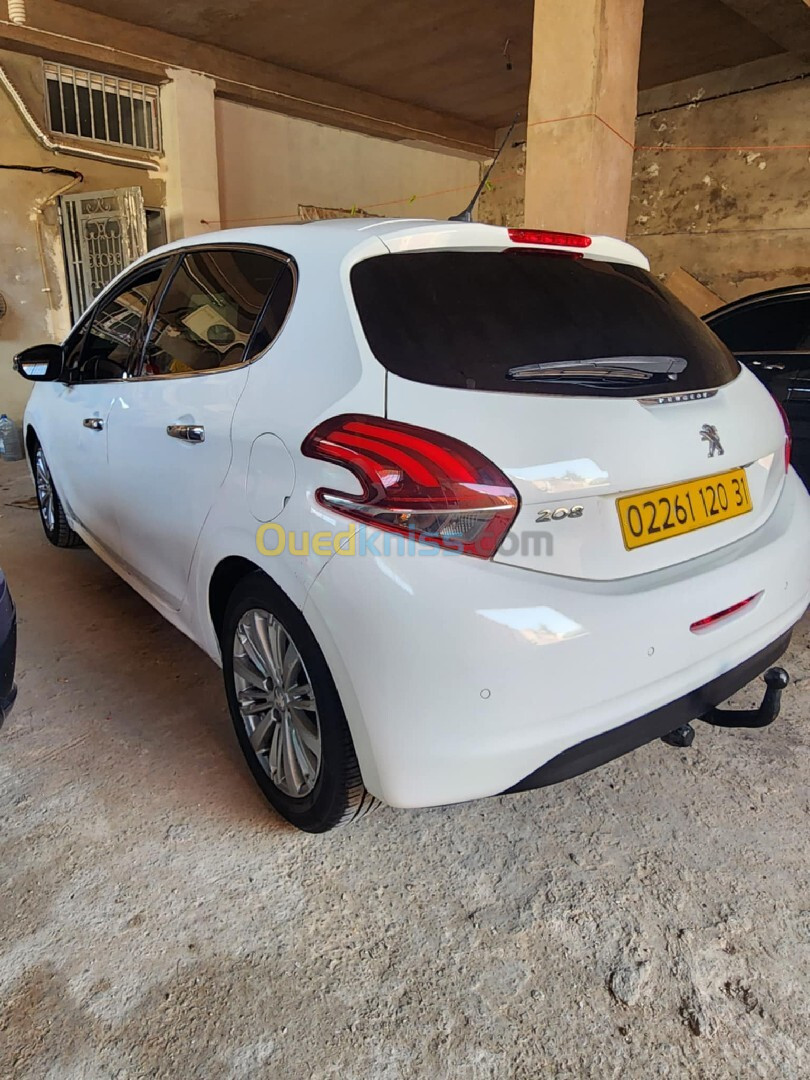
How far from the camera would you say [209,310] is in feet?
6.93

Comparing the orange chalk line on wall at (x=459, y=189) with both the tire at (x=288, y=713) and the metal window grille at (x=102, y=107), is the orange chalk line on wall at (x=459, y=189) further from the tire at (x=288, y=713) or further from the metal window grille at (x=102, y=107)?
the tire at (x=288, y=713)

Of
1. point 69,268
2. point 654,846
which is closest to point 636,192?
point 69,268

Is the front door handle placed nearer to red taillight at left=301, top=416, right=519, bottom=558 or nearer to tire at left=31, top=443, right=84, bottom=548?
red taillight at left=301, top=416, right=519, bottom=558

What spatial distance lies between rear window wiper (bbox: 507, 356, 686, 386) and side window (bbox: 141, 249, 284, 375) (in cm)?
73

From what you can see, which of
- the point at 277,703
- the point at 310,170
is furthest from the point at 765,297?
the point at 310,170

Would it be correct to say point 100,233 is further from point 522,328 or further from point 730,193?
point 730,193

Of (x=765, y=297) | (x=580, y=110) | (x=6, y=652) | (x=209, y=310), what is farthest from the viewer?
(x=580, y=110)

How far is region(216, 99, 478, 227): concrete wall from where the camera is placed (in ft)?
26.8

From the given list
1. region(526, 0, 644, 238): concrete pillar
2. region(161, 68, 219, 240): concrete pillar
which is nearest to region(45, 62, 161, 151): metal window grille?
region(161, 68, 219, 240): concrete pillar

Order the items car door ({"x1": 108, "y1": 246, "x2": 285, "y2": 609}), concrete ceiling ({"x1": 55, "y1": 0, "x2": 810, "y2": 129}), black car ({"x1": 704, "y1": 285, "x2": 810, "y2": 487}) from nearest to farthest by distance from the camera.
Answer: car door ({"x1": 108, "y1": 246, "x2": 285, "y2": 609}), black car ({"x1": 704, "y1": 285, "x2": 810, "y2": 487}), concrete ceiling ({"x1": 55, "y1": 0, "x2": 810, "y2": 129})

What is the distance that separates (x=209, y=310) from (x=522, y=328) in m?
1.04

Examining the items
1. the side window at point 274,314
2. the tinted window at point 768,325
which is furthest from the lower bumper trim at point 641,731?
the tinted window at point 768,325

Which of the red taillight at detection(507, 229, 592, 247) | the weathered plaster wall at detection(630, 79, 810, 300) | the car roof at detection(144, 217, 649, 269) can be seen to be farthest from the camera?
the weathered plaster wall at detection(630, 79, 810, 300)

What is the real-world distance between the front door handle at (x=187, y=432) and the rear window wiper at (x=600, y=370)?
87 cm
